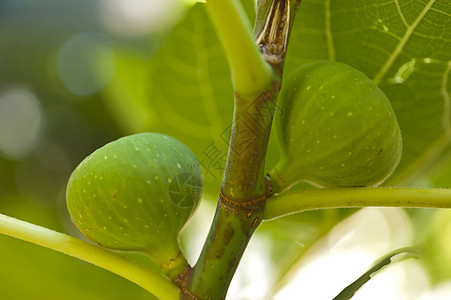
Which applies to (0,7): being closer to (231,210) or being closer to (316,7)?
(316,7)

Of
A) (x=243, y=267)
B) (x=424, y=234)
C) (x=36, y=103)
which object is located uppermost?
(x=36, y=103)

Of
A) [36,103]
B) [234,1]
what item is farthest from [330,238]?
[36,103]

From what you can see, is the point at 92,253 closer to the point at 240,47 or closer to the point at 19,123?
the point at 240,47

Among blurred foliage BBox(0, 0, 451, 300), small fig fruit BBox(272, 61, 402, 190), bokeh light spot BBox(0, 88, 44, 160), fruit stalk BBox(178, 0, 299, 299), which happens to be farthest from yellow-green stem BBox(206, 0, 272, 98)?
bokeh light spot BBox(0, 88, 44, 160)

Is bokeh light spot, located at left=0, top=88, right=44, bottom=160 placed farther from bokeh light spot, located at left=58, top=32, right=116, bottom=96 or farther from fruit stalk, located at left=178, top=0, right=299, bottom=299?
fruit stalk, located at left=178, top=0, right=299, bottom=299

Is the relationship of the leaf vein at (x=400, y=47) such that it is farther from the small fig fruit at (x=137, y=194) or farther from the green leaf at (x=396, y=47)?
the small fig fruit at (x=137, y=194)

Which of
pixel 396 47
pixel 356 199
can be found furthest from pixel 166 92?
pixel 356 199
